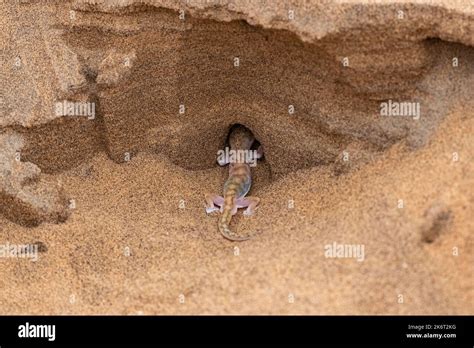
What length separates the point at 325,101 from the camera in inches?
175

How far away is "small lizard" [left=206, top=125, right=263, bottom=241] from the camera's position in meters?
4.54

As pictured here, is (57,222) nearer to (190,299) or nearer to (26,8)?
(190,299)

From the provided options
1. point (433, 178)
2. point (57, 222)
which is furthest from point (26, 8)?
point (433, 178)

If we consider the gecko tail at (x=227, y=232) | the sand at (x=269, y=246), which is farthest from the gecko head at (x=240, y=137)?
the gecko tail at (x=227, y=232)

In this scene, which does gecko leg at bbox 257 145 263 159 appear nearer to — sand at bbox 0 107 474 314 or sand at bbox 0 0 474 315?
sand at bbox 0 0 474 315

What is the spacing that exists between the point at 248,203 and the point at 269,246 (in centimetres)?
71

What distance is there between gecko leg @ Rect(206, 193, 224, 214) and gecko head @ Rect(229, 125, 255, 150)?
1.57 feet

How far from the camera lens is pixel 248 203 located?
4.73 meters

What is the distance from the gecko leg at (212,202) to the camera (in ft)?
15.5

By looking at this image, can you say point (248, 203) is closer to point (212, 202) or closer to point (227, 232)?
point (212, 202)

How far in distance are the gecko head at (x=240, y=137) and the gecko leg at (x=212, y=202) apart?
1.57 feet

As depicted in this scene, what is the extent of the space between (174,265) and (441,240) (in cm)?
150
